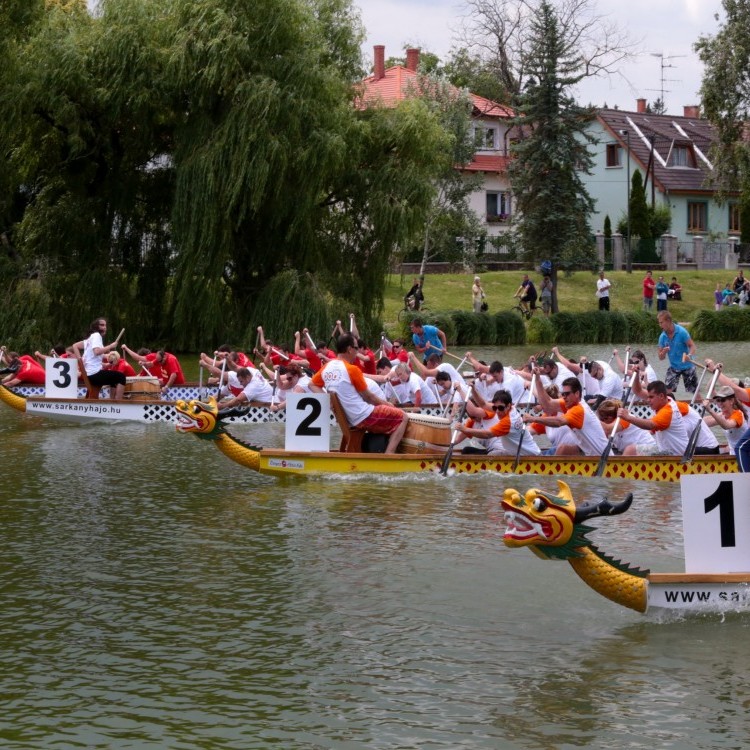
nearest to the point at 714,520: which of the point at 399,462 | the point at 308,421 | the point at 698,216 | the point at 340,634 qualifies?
the point at 340,634

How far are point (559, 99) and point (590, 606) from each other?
42.3 m

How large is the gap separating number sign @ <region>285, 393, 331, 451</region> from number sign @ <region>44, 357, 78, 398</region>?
8321 millimetres

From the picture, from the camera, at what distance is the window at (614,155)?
72562mm

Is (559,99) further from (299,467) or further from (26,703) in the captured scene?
(26,703)

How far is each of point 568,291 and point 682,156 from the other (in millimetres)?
25888

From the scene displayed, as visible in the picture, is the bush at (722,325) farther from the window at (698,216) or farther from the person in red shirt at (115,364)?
the window at (698,216)

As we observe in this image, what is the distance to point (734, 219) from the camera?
73938 mm

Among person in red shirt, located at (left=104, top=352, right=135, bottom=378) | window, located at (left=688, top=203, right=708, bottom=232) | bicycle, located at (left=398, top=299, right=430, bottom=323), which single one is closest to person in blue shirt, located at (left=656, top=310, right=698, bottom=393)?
person in red shirt, located at (left=104, top=352, right=135, bottom=378)

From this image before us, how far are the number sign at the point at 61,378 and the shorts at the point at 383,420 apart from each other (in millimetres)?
8906

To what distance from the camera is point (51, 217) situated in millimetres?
31672

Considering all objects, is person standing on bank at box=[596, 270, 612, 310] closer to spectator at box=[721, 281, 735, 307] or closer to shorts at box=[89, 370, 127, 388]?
spectator at box=[721, 281, 735, 307]

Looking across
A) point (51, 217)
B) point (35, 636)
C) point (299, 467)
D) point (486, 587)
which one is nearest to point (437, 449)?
point (299, 467)

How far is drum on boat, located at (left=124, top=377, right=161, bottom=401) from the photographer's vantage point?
2411 centimetres

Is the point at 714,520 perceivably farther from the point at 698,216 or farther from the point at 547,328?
the point at 698,216
